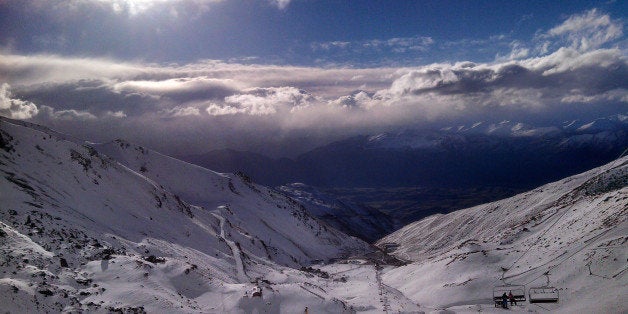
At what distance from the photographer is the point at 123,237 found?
174 feet

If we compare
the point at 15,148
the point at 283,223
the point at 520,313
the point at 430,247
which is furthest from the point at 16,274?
the point at 430,247

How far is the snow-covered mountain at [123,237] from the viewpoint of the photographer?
97.6 feet

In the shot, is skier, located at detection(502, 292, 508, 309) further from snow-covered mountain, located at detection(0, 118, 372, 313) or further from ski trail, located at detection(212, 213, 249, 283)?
ski trail, located at detection(212, 213, 249, 283)

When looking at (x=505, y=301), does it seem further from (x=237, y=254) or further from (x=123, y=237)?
(x=237, y=254)

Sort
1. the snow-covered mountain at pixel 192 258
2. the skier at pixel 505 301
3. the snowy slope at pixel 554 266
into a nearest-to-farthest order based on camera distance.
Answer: the snow-covered mountain at pixel 192 258 < the snowy slope at pixel 554 266 < the skier at pixel 505 301

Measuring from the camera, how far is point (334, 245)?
459 feet

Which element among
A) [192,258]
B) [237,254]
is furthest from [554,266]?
[237,254]

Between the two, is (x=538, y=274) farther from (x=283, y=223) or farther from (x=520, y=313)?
(x=283, y=223)

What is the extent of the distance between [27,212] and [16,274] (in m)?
16.6

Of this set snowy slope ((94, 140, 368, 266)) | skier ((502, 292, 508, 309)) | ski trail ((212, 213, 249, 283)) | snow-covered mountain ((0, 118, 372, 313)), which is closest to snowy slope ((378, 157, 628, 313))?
skier ((502, 292, 508, 309))

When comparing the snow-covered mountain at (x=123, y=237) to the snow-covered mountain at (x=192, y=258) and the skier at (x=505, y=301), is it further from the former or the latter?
the skier at (x=505, y=301)

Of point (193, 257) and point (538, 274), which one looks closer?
point (538, 274)

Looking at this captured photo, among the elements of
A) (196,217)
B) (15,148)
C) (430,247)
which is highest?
(15,148)

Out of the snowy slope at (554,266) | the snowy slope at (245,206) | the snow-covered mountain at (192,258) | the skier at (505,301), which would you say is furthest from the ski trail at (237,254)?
the skier at (505,301)
